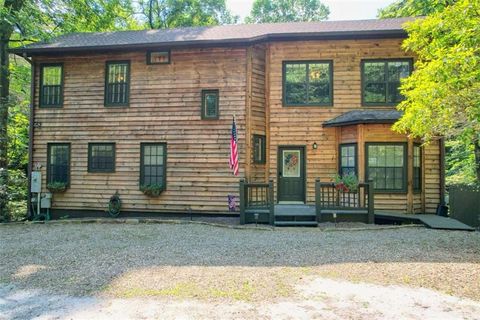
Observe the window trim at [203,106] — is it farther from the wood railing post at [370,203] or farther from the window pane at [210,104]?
the wood railing post at [370,203]

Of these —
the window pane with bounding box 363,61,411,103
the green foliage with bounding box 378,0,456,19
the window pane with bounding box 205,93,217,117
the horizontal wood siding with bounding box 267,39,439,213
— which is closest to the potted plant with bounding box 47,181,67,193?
the window pane with bounding box 205,93,217,117

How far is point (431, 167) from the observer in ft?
34.9

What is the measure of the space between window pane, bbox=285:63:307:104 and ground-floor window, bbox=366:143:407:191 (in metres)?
2.86

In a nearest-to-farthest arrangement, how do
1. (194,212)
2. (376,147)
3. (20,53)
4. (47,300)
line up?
(47,300) → (376,147) → (194,212) → (20,53)

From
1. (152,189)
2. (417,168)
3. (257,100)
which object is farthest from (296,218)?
(152,189)

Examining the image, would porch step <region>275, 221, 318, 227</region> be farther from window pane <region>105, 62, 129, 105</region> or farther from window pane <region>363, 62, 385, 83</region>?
window pane <region>105, 62, 129, 105</region>

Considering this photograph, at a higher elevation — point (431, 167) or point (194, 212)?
point (431, 167)

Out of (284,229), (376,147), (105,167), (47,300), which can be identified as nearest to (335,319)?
(47,300)

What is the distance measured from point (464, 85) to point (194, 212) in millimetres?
8279

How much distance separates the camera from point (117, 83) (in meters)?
11.8

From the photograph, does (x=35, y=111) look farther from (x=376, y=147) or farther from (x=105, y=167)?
(x=376, y=147)

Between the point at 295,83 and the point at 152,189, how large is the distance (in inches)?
242

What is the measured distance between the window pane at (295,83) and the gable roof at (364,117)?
4.20 ft

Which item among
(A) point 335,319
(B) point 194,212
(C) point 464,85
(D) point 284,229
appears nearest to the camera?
(A) point 335,319
